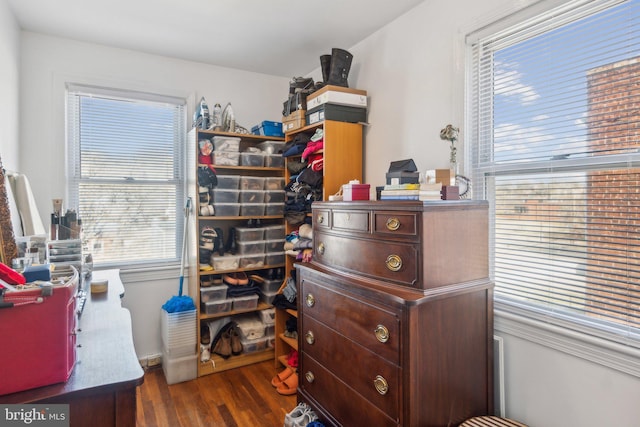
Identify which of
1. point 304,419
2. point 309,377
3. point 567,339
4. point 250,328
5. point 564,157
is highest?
point 564,157

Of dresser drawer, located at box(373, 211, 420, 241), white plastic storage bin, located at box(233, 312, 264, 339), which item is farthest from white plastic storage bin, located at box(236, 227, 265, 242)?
dresser drawer, located at box(373, 211, 420, 241)

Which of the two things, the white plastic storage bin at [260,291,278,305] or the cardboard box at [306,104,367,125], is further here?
the white plastic storage bin at [260,291,278,305]

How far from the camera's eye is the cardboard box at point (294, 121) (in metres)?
2.71

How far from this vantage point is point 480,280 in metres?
1.55

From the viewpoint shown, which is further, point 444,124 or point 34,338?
point 444,124

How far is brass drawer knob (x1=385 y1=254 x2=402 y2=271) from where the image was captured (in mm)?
1440

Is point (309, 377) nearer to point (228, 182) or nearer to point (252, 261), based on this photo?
point (252, 261)

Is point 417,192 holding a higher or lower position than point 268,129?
lower

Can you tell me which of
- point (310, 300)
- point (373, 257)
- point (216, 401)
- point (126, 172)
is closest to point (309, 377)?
point (310, 300)

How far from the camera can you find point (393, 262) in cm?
147

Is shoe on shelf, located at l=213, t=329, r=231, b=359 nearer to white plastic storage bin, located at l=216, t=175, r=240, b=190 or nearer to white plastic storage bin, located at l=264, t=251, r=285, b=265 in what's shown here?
white plastic storage bin, located at l=264, t=251, r=285, b=265

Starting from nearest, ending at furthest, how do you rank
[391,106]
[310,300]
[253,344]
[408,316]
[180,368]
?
[408,316] < [310,300] < [391,106] < [180,368] < [253,344]

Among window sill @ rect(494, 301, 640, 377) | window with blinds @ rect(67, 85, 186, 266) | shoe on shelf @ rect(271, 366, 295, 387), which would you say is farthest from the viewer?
window with blinds @ rect(67, 85, 186, 266)

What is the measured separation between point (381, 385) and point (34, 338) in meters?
1.19
